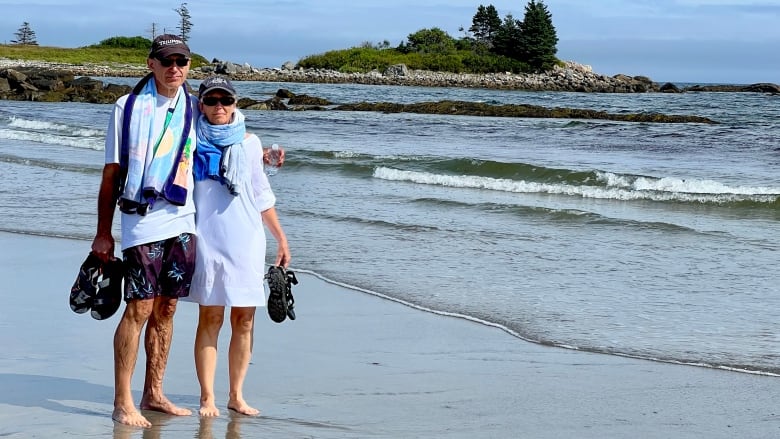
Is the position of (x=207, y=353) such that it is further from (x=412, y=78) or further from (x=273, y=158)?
(x=412, y=78)

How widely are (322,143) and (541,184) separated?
9530 mm

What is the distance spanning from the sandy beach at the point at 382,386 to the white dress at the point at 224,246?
1.91ft

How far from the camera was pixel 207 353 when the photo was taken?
4754mm

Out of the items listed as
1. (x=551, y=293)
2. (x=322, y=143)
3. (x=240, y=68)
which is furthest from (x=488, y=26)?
(x=551, y=293)

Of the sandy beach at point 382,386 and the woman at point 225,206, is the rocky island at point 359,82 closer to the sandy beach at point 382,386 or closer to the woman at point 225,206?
the sandy beach at point 382,386

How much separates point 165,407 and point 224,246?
0.79 m

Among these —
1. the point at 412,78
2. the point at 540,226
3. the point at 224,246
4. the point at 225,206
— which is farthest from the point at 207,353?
the point at 412,78

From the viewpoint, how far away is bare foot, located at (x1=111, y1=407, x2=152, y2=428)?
14.7 feet

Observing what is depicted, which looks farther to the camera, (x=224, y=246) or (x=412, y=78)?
(x=412, y=78)

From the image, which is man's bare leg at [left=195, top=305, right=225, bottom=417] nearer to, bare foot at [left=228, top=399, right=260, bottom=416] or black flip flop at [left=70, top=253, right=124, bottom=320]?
bare foot at [left=228, top=399, right=260, bottom=416]

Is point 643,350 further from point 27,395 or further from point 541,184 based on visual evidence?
point 541,184

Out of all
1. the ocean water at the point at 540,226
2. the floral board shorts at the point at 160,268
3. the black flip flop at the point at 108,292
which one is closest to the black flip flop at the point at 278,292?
the floral board shorts at the point at 160,268

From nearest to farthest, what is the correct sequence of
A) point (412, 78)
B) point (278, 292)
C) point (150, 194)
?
point (150, 194) → point (278, 292) → point (412, 78)

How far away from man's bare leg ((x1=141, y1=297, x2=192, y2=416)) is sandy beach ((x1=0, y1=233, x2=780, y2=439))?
0.08 metres
